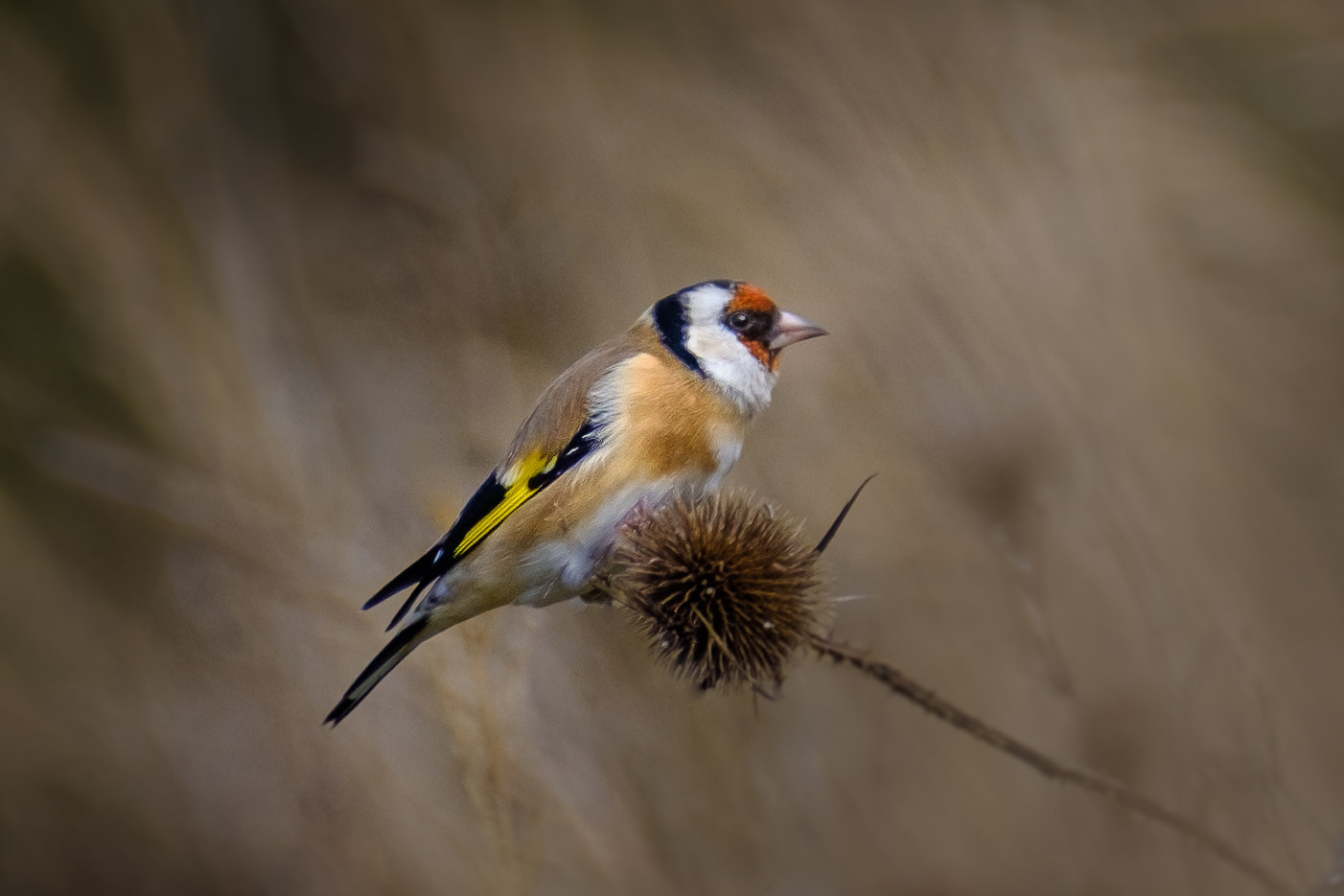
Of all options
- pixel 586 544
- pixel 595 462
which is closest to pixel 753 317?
pixel 595 462

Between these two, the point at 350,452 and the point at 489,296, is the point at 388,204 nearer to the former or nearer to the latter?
the point at 489,296

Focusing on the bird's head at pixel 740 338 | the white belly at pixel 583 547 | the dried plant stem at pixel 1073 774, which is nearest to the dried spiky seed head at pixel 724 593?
the white belly at pixel 583 547

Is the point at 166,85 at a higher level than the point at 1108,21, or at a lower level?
lower

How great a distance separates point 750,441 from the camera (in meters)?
3.64

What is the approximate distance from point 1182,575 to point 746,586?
185 cm

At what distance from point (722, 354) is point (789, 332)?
0.21 meters

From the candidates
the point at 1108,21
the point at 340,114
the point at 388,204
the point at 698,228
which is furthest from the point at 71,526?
the point at 1108,21

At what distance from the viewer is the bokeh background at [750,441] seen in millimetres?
3100

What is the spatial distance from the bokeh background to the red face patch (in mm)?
771

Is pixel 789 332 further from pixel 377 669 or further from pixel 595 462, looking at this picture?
pixel 377 669

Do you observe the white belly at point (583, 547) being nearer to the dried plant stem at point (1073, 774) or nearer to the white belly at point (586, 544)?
the white belly at point (586, 544)

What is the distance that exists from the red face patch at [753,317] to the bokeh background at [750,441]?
2.53 ft

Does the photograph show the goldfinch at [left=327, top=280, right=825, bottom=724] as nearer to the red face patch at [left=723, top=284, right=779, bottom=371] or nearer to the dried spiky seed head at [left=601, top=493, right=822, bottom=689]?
the red face patch at [left=723, top=284, right=779, bottom=371]

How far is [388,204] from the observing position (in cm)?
396
